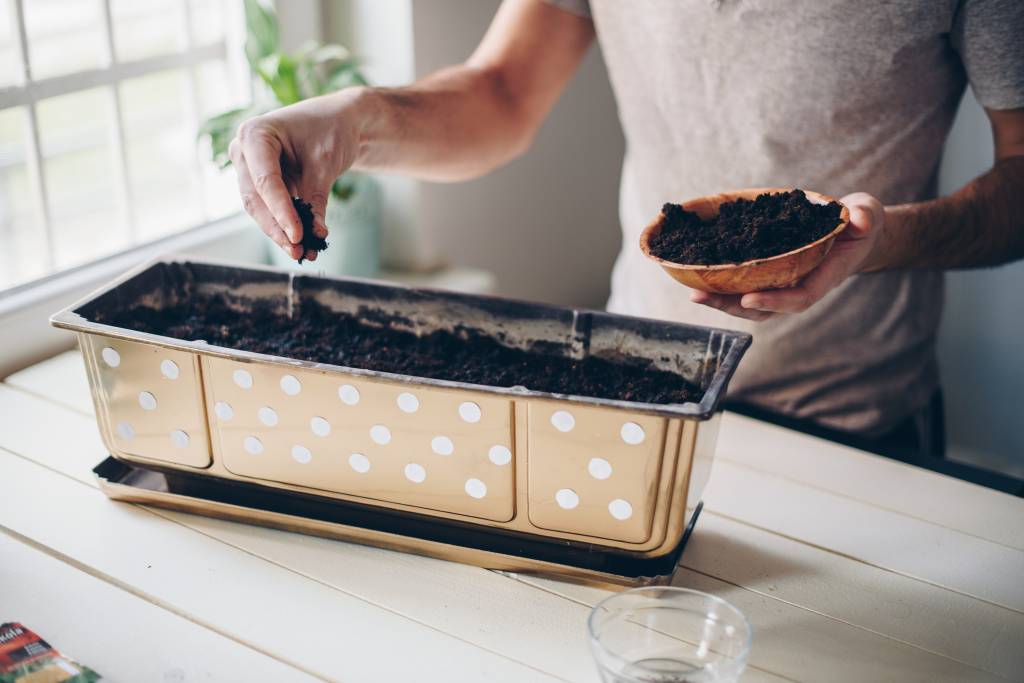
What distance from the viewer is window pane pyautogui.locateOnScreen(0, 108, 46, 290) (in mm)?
2090

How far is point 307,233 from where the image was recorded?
1.13 meters

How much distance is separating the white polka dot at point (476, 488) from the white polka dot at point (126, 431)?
0.42 m

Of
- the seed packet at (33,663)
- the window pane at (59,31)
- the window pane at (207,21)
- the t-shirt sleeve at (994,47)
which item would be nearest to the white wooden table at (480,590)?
the seed packet at (33,663)

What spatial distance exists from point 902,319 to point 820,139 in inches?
13.2

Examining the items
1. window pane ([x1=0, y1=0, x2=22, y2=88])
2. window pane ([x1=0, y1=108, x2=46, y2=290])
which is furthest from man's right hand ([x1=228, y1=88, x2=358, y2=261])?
window pane ([x1=0, y1=108, x2=46, y2=290])

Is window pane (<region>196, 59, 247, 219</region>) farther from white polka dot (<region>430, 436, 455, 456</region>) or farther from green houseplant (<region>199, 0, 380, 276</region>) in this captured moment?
white polka dot (<region>430, 436, 455, 456</region>)

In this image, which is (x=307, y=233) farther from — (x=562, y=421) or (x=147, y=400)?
(x=562, y=421)

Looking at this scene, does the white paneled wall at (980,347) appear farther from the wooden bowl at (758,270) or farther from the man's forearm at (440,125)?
the wooden bowl at (758,270)

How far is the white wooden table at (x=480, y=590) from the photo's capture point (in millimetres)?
918

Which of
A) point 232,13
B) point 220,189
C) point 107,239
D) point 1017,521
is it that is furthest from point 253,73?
point 1017,521

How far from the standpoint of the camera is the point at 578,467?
37.3 inches

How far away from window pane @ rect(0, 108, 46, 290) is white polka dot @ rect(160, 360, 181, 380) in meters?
1.27

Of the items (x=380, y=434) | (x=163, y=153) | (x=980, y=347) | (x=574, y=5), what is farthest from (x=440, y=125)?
(x=980, y=347)

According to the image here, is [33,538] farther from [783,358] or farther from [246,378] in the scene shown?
[783,358]
